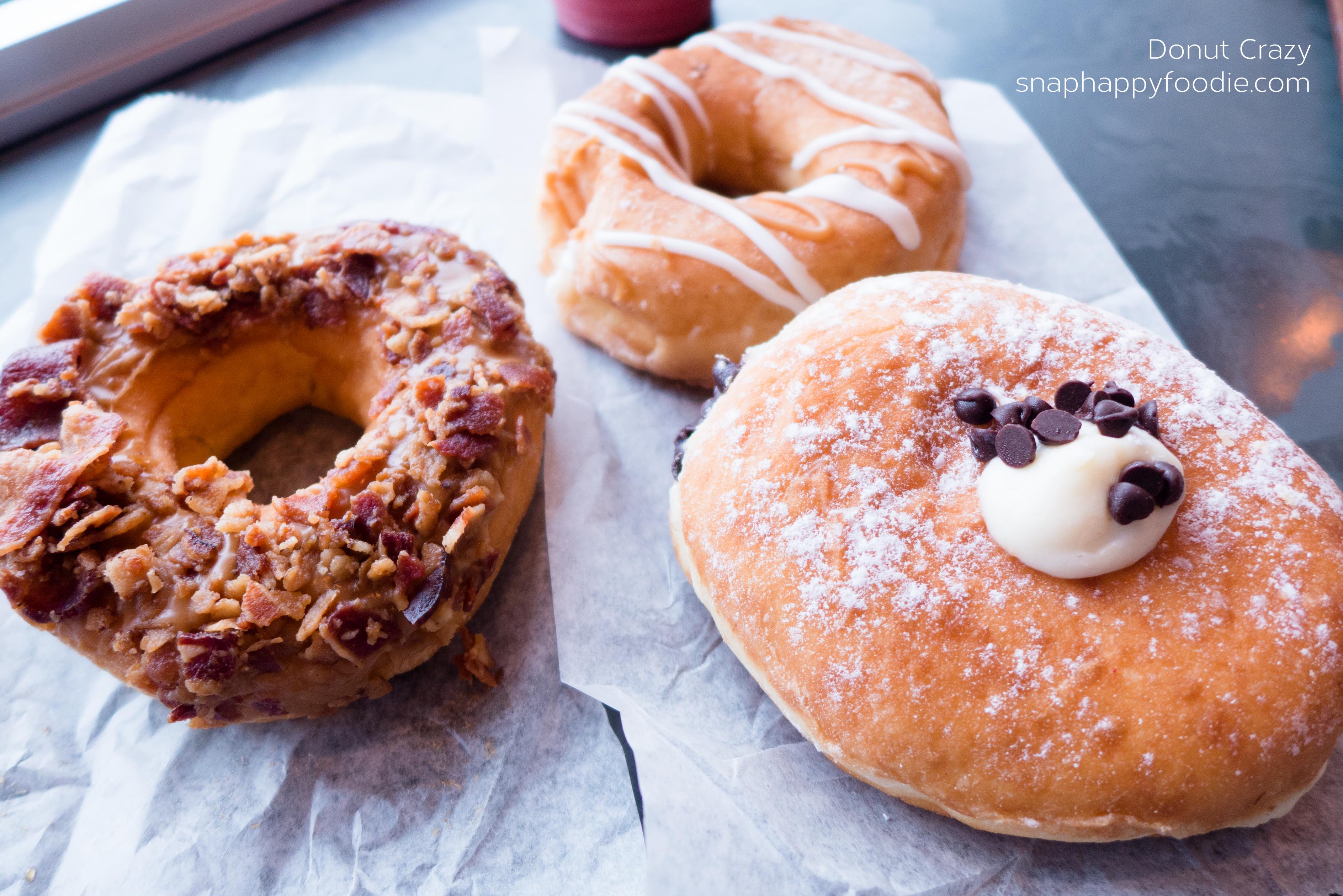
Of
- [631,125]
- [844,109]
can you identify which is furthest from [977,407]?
[631,125]

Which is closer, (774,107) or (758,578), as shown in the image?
(758,578)

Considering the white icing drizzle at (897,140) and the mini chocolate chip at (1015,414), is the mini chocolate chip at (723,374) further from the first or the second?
the white icing drizzle at (897,140)

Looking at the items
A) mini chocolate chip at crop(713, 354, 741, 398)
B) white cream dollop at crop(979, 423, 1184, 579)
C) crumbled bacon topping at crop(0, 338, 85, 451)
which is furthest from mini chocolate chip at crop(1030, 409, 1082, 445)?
crumbled bacon topping at crop(0, 338, 85, 451)

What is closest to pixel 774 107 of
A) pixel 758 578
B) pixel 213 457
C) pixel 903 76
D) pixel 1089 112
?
pixel 903 76

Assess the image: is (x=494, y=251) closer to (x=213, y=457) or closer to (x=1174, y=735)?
(x=213, y=457)

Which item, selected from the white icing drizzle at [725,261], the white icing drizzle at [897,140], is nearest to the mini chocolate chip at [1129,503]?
the white icing drizzle at [725,261]

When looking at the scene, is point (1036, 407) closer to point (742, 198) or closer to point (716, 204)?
point (716, 204)

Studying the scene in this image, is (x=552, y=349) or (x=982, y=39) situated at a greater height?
(x=982, y=39)
